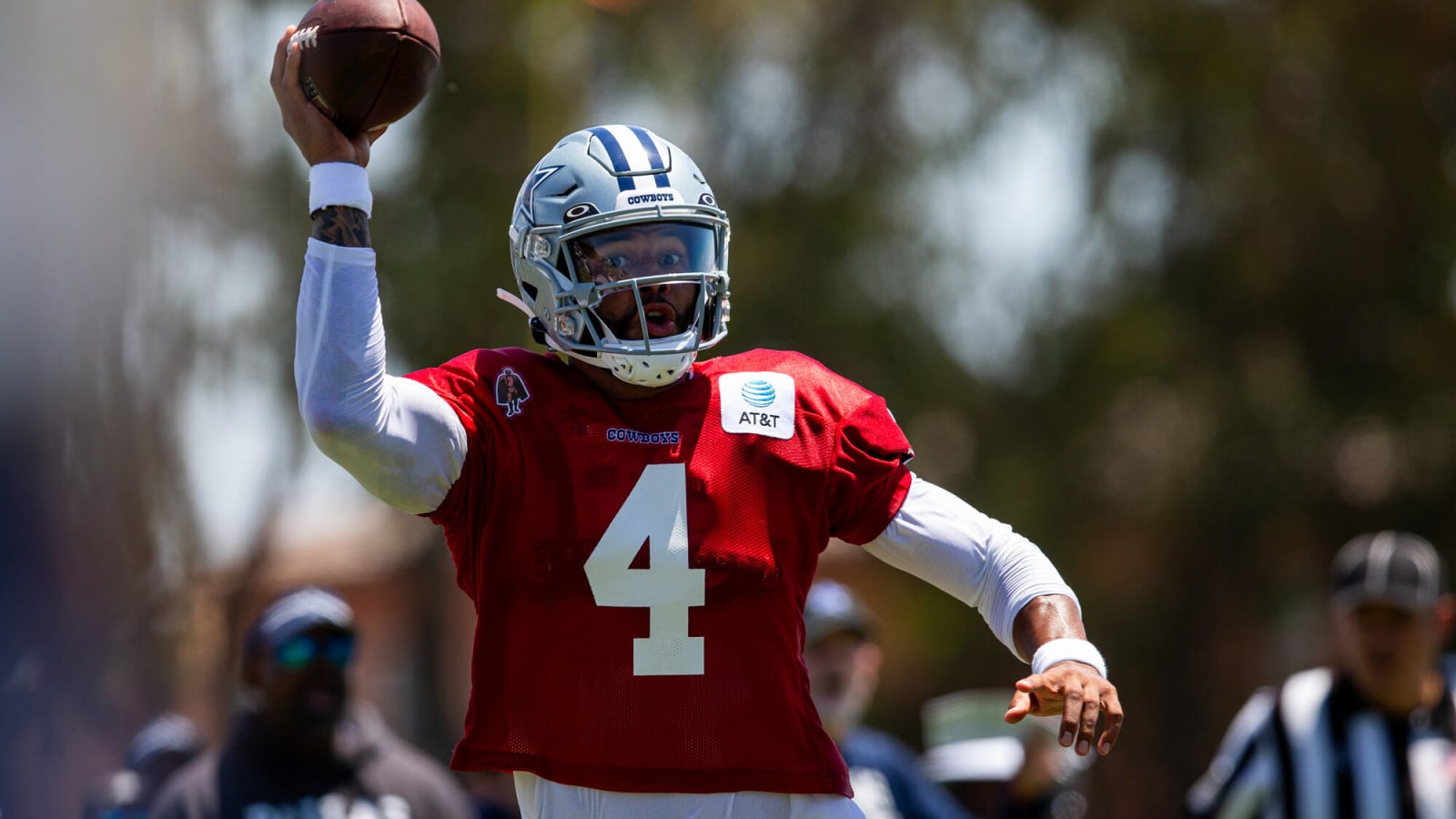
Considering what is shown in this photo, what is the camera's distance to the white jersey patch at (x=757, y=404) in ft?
10.7

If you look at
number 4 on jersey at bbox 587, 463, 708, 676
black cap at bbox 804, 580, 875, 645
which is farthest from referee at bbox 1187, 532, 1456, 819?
number 4 on jersey at bbox 587, 463, 708, 676

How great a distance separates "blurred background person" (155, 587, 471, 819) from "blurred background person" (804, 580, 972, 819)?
4.88 feet

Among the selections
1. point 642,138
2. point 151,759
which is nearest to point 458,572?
point 642,138

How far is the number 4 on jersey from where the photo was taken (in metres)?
3.12

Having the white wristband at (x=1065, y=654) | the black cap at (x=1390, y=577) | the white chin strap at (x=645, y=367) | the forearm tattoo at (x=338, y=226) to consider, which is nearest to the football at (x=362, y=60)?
the forearm tattoo at (x=338, y=226)

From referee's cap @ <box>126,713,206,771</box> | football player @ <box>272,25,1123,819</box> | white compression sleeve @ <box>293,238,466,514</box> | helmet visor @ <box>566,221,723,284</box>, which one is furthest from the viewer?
referee's cap @ <box>126,713,206,771</box>

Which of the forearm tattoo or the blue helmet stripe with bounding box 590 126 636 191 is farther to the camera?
the blue helmet stripe with bounding box 590 126 636 191

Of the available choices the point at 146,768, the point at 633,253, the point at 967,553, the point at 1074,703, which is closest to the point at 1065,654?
the point at 1074,703

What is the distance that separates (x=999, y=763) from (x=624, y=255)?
442cm

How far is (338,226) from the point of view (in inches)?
118

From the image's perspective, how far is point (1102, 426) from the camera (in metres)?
17.4

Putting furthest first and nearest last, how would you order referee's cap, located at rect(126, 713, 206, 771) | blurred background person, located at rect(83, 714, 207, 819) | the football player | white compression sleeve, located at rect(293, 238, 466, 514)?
referee's cap, located at rect(126, 713, 206, 771)
blurred background person, located at rect(83, 714, 207, 819)
the football player
white compression sleeve, located at rect(293, 238, 466, 514)

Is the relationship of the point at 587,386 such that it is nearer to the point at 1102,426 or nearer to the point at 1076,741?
the point at 1076,741

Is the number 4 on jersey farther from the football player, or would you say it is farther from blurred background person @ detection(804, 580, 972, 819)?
blurred background person @ detection(804, 580, 972, 819)
